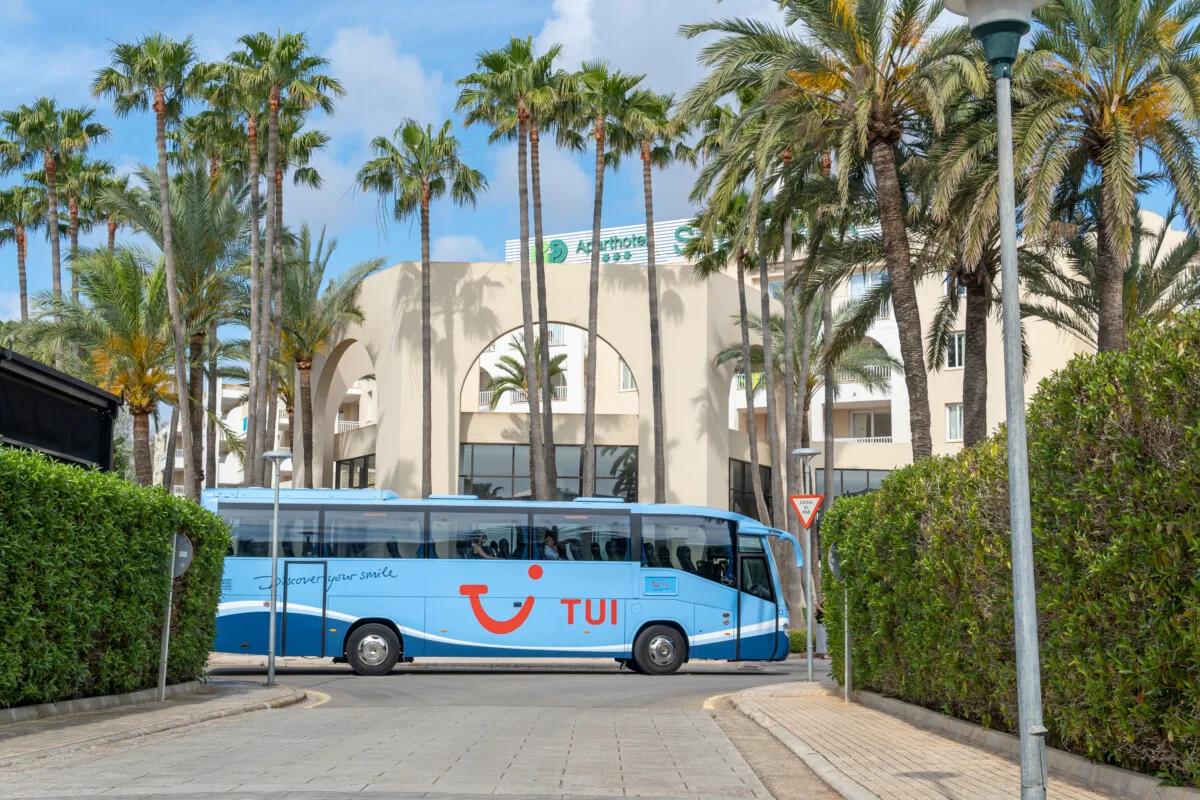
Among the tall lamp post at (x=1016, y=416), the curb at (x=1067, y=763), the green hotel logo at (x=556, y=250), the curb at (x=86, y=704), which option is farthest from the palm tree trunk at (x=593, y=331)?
the green hotel logo at (x=556, y=250)

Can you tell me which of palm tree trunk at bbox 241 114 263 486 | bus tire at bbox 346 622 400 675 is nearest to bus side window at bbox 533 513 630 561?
bus tire at bbox 346 622 400 675

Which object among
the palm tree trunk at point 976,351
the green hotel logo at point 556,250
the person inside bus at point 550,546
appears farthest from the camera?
the green hotel logo at point 556,250

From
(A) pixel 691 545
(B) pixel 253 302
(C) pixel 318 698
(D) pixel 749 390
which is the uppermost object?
(B) pixel 253 302

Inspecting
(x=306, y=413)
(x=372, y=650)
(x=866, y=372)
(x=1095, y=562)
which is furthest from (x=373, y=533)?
(x=866, y=372)

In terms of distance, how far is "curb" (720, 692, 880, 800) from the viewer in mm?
9707

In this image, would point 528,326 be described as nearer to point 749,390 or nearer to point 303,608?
point 749,390

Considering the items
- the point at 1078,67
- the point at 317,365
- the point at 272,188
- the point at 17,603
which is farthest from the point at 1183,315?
the point at 317,365

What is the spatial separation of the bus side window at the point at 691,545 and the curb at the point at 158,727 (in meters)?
8.84

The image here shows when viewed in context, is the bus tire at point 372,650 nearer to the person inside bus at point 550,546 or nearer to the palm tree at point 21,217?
the person inside bus at point 550,546

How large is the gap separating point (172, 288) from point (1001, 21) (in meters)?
33.1

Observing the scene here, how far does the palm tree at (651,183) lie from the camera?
43.8 metres

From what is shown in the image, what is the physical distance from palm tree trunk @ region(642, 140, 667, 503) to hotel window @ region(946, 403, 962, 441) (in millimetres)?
17277

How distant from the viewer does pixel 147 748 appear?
12547mm

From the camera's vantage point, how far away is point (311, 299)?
47875mm
